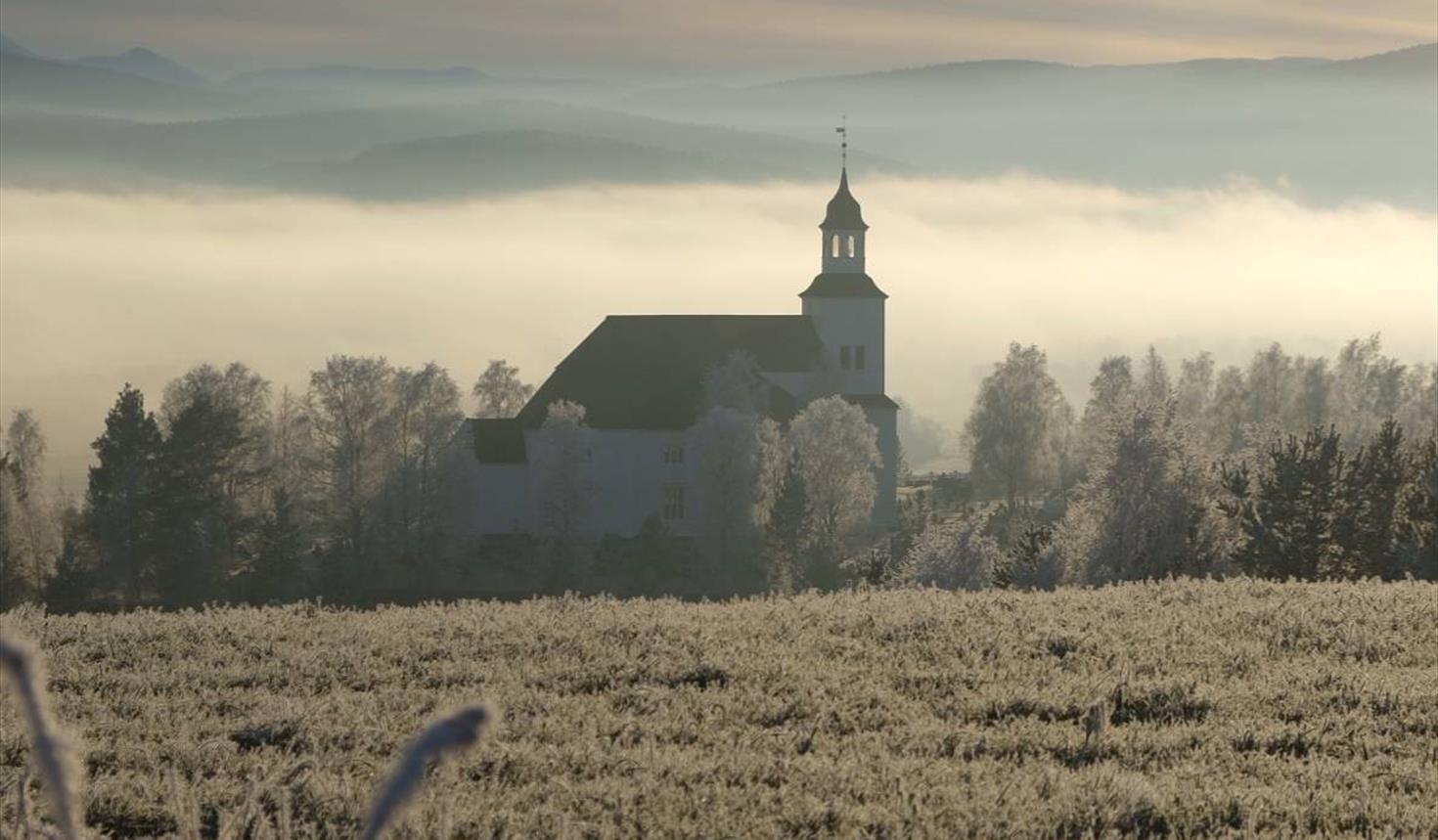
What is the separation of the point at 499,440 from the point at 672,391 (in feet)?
36.8

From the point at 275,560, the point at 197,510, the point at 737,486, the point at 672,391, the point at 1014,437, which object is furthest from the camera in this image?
the point at 1014,437

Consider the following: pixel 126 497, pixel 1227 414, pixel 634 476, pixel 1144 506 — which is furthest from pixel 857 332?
pixel 1144 506

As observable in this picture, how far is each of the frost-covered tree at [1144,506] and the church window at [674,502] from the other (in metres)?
43.7

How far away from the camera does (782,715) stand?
11352 mm

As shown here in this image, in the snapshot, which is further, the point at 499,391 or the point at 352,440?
the point at 499,391

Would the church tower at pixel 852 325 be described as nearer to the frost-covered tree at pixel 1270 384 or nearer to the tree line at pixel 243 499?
the tree line at pixel 243 499

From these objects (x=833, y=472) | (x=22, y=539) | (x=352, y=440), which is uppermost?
(x=352, y=440)

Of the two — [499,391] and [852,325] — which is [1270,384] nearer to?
[852,325]

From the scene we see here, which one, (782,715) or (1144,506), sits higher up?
(1144,506)

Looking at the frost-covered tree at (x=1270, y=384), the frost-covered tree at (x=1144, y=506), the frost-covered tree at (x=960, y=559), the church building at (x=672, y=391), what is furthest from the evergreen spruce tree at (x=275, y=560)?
the frost-covered tree at (x=1270, y=384)

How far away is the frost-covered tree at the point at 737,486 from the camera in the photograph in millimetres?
99000

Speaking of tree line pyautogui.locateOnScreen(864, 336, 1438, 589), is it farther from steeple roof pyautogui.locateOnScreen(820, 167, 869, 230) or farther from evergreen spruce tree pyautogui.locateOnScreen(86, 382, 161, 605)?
evergreen spruce tree pyautogui.locateOnScreen(86, 382, 161, 605)

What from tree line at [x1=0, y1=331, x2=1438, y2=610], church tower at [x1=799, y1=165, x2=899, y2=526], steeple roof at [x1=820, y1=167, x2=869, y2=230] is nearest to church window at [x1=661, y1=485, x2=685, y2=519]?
tree line at [x1=0, y1=331, x2=1438, y2=610]

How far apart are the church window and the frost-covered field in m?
91.7
